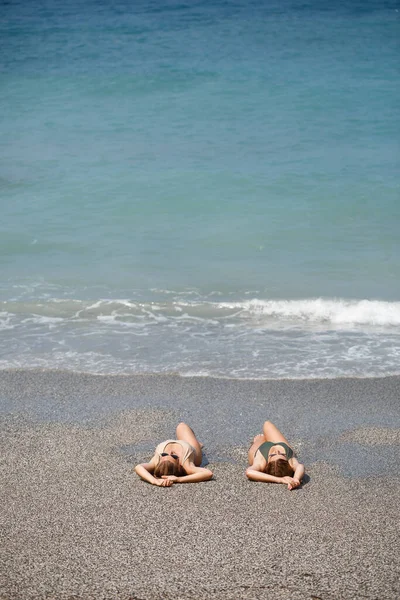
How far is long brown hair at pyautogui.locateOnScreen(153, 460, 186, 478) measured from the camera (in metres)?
7.73

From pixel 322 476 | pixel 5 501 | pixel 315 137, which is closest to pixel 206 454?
pixel 322 476

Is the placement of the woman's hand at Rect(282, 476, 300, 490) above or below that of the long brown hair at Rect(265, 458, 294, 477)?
below

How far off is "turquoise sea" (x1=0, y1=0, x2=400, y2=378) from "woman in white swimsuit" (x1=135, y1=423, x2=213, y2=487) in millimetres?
2717

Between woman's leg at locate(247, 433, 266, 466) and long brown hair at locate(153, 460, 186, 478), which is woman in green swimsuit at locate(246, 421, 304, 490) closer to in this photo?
woman's leg at locate(247, 433, 266, 466)

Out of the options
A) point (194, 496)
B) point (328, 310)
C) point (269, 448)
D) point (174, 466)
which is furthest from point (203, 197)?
point (194, 496)

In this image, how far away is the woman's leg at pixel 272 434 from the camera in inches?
330

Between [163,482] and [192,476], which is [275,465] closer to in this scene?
[192,476]

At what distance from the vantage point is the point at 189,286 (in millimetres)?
13906

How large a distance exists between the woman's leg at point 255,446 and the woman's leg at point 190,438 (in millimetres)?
563

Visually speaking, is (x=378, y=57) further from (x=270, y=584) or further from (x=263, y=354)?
(x=270, y=584)

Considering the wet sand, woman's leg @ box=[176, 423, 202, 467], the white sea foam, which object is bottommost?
the wet sand

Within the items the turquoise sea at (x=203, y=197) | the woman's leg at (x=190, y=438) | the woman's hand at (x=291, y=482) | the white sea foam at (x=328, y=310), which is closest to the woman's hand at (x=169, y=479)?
the woman's leg at (x=190, y=438)

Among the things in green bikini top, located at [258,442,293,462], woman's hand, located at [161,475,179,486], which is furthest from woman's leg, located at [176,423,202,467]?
green bikini top, located at [258,442,293,462]

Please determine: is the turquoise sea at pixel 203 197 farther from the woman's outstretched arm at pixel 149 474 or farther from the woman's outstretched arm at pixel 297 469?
the woman's outstretched arm at pixel 149 474
